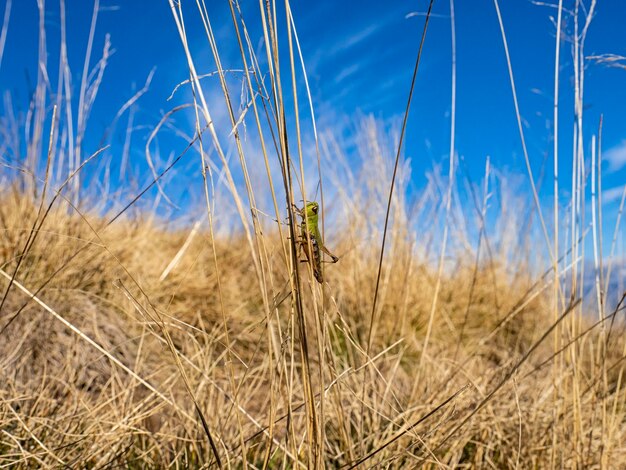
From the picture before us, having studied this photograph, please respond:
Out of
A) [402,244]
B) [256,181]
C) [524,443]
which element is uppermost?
[256,181]

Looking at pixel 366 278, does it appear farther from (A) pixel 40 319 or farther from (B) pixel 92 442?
(B) pixel 92 442

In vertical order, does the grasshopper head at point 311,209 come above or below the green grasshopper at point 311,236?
above

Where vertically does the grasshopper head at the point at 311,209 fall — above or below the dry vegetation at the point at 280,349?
above

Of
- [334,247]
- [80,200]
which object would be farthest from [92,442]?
[334,247]

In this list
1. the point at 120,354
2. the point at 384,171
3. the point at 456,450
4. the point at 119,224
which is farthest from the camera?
the point at 119,224

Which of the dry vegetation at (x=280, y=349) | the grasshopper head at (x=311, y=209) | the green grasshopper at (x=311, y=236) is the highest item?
the grasshopper head at (x=311, y=209)

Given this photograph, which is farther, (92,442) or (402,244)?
(402,244)

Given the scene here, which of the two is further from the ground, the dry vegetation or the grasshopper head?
the grasshopper head

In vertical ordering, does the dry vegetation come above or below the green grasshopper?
below

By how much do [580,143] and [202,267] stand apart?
2146 mm

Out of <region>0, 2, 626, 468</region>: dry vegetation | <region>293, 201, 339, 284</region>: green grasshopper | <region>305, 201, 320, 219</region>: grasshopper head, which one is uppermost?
<region>305, 201, 320, 219</region>: grasshopper head

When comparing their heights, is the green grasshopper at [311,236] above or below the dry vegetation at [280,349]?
above

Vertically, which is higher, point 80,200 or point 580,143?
point 580,143

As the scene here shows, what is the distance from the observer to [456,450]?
129 cm
